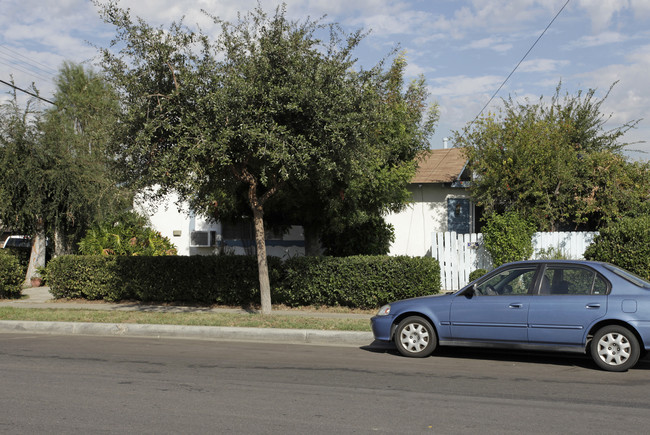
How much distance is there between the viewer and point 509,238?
15.2m

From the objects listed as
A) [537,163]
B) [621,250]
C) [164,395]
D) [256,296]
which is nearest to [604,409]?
[164,395]

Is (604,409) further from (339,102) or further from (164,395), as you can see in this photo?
(339,102)

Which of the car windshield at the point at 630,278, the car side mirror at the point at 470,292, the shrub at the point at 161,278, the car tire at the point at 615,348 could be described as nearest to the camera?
the car tire at the point at 615,348

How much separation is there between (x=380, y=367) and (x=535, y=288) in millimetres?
2447

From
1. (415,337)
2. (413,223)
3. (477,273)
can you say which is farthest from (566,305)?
(413,223)

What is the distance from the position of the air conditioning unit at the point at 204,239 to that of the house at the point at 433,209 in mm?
6259

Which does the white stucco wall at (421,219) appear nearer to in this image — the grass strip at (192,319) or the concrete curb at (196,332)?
the grass strip at (192,319)

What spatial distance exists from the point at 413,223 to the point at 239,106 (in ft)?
34.2

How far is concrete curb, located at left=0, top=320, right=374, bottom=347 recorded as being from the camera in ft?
33.7

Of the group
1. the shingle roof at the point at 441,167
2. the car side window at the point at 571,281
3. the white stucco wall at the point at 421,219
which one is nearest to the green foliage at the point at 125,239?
the white stucco wall at the point at 421,219

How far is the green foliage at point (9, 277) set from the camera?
1614 cm

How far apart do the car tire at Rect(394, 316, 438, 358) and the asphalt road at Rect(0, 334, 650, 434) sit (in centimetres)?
25

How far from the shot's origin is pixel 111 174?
38.7 ft

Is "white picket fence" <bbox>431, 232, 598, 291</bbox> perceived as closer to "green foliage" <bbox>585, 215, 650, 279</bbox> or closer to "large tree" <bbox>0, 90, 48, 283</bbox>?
"green foliage" <bbox>585, 215, 650, 279</bbox>
